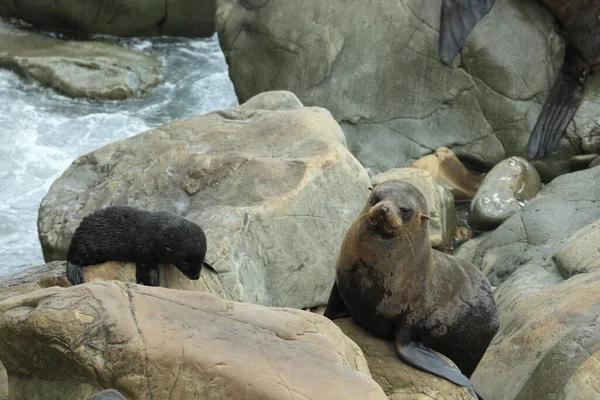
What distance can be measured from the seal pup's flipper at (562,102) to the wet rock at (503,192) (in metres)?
0.49

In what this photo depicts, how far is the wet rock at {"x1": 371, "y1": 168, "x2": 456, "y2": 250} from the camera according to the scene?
855 centimetres

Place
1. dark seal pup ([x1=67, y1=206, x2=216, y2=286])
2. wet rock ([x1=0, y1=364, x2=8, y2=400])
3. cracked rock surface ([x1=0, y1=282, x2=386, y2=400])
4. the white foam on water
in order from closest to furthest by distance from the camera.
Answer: cracked rock surface ([x1=0, y1=282, x2=386, y2=400])
wet rock ([x1=0, y1=364, x2=8, y2=400])
dark seal pup ([x1=67, y1=206, x2=216, y2=286])
the white foam on water

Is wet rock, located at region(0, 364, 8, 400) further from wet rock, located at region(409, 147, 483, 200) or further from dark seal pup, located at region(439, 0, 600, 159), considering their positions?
dark seal pup, located at region(439, 0, 600, 159)

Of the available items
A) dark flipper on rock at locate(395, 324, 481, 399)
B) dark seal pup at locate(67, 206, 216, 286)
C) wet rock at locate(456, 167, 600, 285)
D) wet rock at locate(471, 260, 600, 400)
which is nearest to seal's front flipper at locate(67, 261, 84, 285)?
dark seal pup at locate(67, 206, 216, 286)

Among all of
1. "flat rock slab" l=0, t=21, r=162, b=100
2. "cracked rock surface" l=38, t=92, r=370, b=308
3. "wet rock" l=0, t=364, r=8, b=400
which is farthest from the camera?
"flat rock slab" l=0, t=21, r=162, b=100

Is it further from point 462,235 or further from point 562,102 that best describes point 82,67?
point 562,102

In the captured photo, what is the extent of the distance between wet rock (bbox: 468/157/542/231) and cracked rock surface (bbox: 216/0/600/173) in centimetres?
60

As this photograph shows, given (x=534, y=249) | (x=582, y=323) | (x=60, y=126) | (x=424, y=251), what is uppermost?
(x=424, y=251)

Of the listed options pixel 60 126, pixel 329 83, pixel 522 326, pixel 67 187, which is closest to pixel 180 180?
pixel 67 187

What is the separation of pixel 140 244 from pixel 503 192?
5249 millimetres

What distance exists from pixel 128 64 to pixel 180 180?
647 cm

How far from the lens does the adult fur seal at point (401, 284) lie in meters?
5.05

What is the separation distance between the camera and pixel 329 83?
408 inches

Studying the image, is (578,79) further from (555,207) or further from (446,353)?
(446,353)
